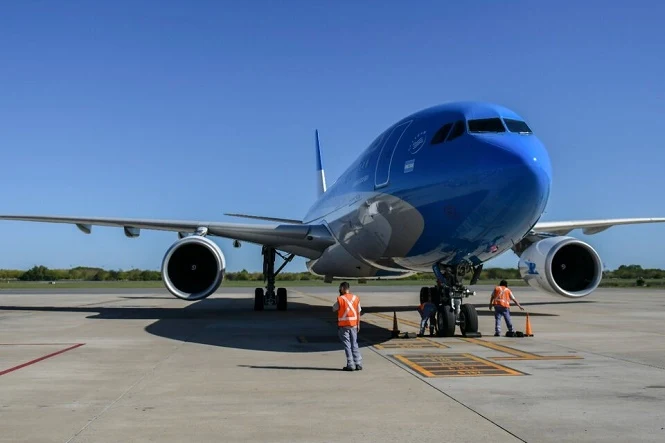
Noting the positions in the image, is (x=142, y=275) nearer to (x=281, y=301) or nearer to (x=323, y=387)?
(x=281, y=301)

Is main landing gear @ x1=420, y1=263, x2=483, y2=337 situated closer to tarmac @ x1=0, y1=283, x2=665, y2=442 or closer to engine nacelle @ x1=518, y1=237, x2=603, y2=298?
tarmac @ x1=0, y1=283, x2=665, y2=442

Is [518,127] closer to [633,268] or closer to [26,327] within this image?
[26,327]

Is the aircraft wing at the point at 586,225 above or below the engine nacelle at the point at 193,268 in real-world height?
above

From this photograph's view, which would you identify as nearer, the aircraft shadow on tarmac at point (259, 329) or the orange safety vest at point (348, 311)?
the orange safety vest at point (348, 311)

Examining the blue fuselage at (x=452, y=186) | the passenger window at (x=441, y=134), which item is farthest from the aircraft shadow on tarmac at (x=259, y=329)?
the passenger window at (x=441, y=134)

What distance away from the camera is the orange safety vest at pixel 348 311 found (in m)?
8.73

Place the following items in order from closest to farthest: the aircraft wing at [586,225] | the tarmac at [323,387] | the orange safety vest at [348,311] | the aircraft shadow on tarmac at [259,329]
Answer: the tarmac at [323,387] → the orange safety vest at [348,311] → the aircraft shadow on tarmac at [259,329] → the aircraft wing at [586,225]

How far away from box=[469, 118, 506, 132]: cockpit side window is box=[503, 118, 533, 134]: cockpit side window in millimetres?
129

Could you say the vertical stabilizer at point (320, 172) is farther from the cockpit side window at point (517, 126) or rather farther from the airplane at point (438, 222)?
the cockpit side window at point (517, 126)

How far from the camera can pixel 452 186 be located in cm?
1005

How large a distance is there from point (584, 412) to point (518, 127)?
18.2 ft

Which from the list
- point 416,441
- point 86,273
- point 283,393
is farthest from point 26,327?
point 86,273

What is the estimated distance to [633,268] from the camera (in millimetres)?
87062

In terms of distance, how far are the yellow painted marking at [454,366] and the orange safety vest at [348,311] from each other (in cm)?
95
